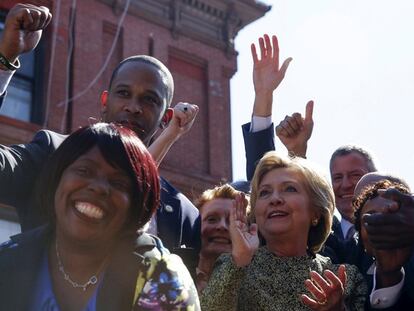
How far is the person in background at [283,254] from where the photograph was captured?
3.03 m

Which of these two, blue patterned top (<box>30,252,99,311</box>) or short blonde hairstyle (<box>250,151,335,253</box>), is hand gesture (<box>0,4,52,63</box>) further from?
short blonde hairstyle (<box>250,151,335,253</box>)

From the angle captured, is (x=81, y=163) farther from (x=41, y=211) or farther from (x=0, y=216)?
(x=0, y=216)

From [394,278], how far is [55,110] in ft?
30.0

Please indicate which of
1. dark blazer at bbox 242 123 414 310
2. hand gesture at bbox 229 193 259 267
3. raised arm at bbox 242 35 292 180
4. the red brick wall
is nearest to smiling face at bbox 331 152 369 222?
Answer: dark blazer at bbox 242 123 414 310

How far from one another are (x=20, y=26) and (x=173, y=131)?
50.4 inches

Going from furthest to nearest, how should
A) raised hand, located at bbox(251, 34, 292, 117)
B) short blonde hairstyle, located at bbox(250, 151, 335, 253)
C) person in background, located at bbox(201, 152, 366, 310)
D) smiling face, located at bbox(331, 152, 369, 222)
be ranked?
smiling face, located at bbox(331, 152, 369, 222), raised hand, located at bbox(251, 34, 292, 117), short blonde hairstyle, located at bbox(250, 151, 335, 253), person in background, located at bbox(201, 152, 366, 310)

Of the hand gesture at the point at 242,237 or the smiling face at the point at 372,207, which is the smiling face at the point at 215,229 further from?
the smiling face at the point at 372,207

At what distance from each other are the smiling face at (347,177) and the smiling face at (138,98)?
4.87 ft

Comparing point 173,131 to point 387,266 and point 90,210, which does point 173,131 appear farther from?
point 90,210

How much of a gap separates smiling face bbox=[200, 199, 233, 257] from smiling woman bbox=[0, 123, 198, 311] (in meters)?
1.40

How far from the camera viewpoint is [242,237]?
3109 millimetres

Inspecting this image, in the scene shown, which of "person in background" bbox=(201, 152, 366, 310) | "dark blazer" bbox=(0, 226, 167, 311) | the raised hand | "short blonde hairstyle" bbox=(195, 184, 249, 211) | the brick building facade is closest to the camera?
"dark blazer" bbox=(0, 226, 167, 311)

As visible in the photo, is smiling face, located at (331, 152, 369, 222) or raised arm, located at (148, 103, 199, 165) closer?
raised arm, located at (148, 103, 199, 165)

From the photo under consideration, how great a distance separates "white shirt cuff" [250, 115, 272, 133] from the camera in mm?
4113
